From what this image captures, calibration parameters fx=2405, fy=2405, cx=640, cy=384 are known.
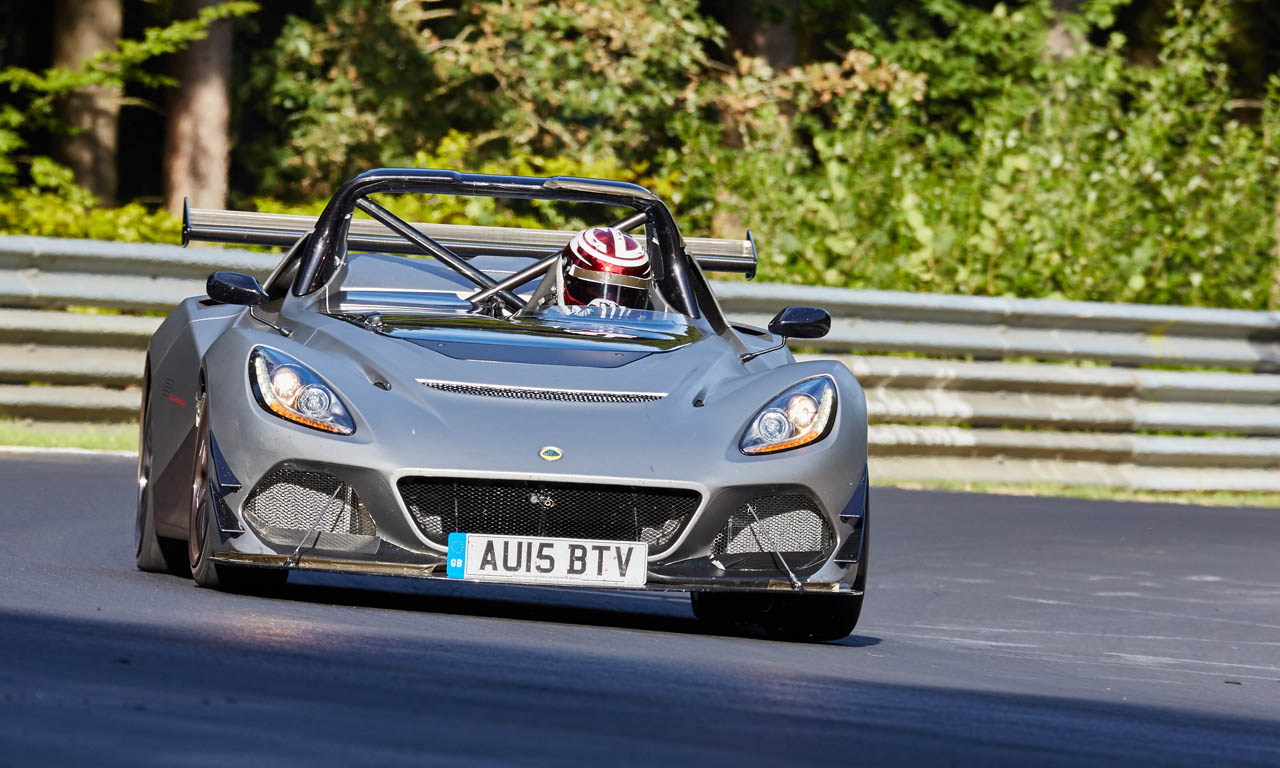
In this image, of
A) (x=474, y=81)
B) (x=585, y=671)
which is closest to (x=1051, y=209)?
(x=474, y=81)

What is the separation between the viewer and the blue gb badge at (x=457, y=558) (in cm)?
641

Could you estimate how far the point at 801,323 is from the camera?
7773 mm

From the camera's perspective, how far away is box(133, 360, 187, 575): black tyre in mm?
7609

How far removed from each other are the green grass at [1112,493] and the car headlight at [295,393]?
7.16 meters

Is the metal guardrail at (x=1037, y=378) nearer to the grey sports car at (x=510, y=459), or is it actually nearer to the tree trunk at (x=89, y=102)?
the grey sports car at (x=510, y=459)

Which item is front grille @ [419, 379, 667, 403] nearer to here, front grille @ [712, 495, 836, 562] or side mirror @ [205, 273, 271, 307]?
front grille @ [712, 495, 836, 562]

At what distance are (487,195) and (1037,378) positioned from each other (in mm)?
6612

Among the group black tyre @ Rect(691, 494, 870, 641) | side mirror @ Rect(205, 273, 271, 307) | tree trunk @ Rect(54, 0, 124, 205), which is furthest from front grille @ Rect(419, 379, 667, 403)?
tree trunk @ Rect(54, 0, 124, 205)

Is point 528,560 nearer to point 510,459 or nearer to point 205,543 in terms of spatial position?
point 510,459

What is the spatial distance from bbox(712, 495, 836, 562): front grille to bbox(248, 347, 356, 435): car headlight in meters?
1.08

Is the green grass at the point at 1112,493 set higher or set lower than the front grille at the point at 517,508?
lower

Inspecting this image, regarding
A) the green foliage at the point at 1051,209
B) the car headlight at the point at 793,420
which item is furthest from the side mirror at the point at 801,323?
the green foliage at the point at 1051,209

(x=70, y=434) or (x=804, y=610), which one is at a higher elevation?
(x=804, y=610)

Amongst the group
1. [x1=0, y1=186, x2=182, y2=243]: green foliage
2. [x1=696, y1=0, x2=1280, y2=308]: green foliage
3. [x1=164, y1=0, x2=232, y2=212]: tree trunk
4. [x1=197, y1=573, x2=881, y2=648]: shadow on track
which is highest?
[x1=197, y1=573, x2=881, y2=648]: shadow on track
